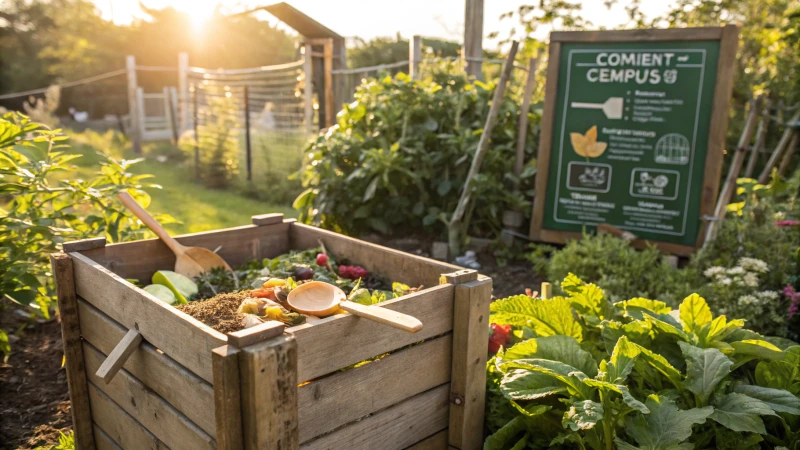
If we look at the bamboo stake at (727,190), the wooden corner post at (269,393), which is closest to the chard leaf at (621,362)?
the wooden corner post at (269,393)

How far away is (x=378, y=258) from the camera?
7.97 ft

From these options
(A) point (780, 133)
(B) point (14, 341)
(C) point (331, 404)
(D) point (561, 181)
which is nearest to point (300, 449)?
(C) point (331, 404)

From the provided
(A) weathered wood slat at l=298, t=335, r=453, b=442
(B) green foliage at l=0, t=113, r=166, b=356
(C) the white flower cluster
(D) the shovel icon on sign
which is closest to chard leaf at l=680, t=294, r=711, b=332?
(A) weathered wood slat at l=298, t=335, r=453, b=442

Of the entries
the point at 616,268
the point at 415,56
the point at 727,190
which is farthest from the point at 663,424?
the point at 415,56

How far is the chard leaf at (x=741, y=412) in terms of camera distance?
5.74 ft

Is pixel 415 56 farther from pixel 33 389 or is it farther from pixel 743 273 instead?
pixel 33 389

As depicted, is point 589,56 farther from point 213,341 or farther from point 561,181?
point 213,341

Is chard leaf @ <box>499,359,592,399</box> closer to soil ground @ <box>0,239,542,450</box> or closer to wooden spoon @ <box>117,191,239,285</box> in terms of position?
wooden spoon @ <box>117,191,239,285</box>

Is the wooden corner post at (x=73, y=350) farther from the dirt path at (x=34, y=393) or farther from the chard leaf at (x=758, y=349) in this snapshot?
the chard leaf at (x=758, y=349)

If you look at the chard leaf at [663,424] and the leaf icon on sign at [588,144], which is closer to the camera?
the chard leaf at [663,424]

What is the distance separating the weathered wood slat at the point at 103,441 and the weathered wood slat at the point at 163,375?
1.02ft

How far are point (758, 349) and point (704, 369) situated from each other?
1.06 feet

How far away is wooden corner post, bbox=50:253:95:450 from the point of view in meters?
2.12

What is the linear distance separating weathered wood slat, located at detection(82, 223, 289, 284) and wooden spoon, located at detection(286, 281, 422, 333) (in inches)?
36.9
